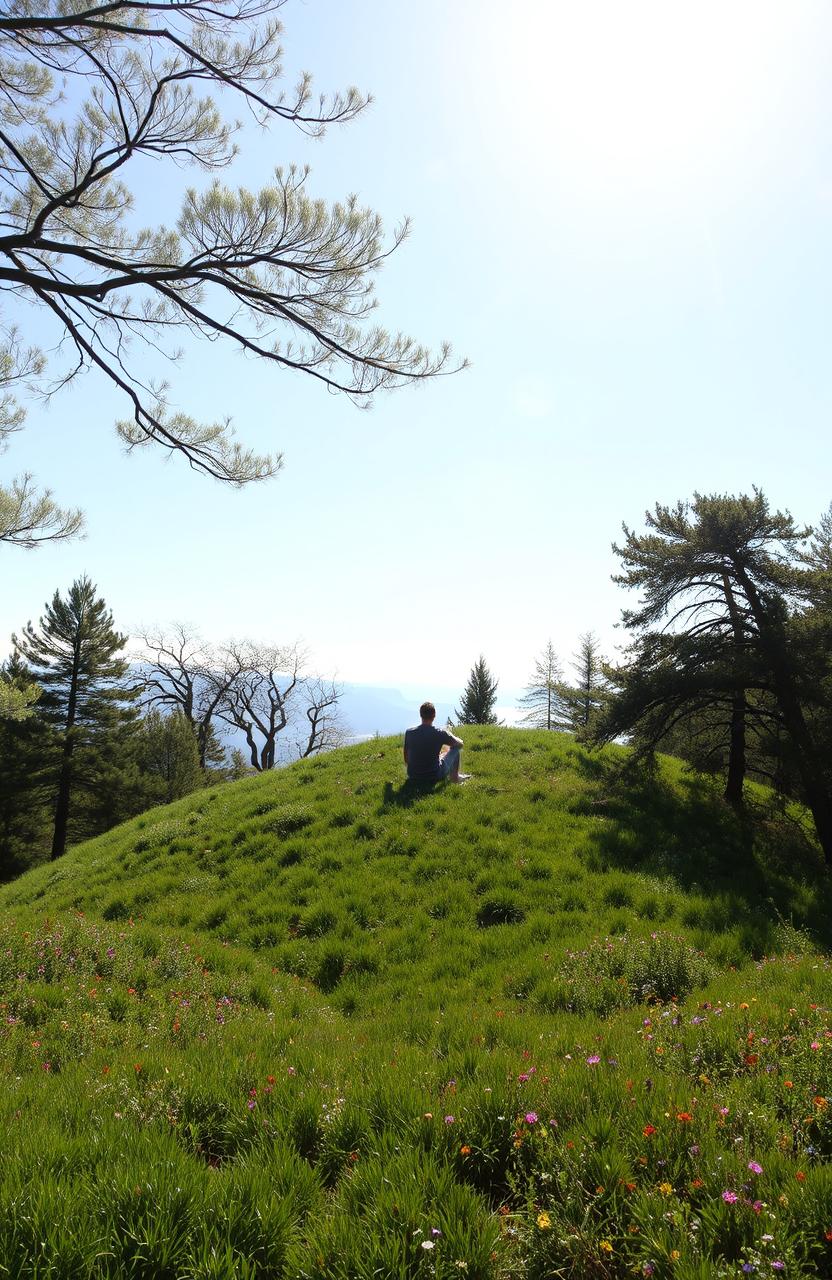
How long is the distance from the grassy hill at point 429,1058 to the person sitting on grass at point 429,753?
164 centimetres

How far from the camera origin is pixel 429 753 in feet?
39.1

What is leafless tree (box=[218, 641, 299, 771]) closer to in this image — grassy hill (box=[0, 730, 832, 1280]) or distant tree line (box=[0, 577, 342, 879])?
distant tree line (box=[0, 577, 342, 879])

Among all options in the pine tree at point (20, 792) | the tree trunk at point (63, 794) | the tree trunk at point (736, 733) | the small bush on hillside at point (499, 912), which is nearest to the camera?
the small bush on hillside at point (499, 912)

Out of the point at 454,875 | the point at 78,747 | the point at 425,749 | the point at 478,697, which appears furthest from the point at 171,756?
→ the point at 454,875

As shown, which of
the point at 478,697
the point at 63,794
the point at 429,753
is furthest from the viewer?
the point at 478,697

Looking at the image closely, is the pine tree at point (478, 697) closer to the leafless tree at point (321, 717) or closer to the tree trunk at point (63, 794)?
the leafless tree at point (321, 717)

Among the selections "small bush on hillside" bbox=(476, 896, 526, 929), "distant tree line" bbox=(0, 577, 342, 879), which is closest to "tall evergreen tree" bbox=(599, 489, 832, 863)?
"small bush on hillside" bbox=(476, 896, 526, 929)

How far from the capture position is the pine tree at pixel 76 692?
107 ft

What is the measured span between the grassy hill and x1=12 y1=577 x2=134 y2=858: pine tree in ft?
84.3

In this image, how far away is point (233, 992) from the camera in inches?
238

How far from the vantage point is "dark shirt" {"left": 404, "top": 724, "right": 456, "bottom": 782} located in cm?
1187

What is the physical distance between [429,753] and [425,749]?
0.11 meters

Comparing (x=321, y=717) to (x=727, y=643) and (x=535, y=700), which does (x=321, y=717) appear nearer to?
(x=535, y=700)

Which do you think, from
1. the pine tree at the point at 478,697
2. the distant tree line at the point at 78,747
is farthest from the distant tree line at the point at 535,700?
the distant tree line at the point at 78,747
